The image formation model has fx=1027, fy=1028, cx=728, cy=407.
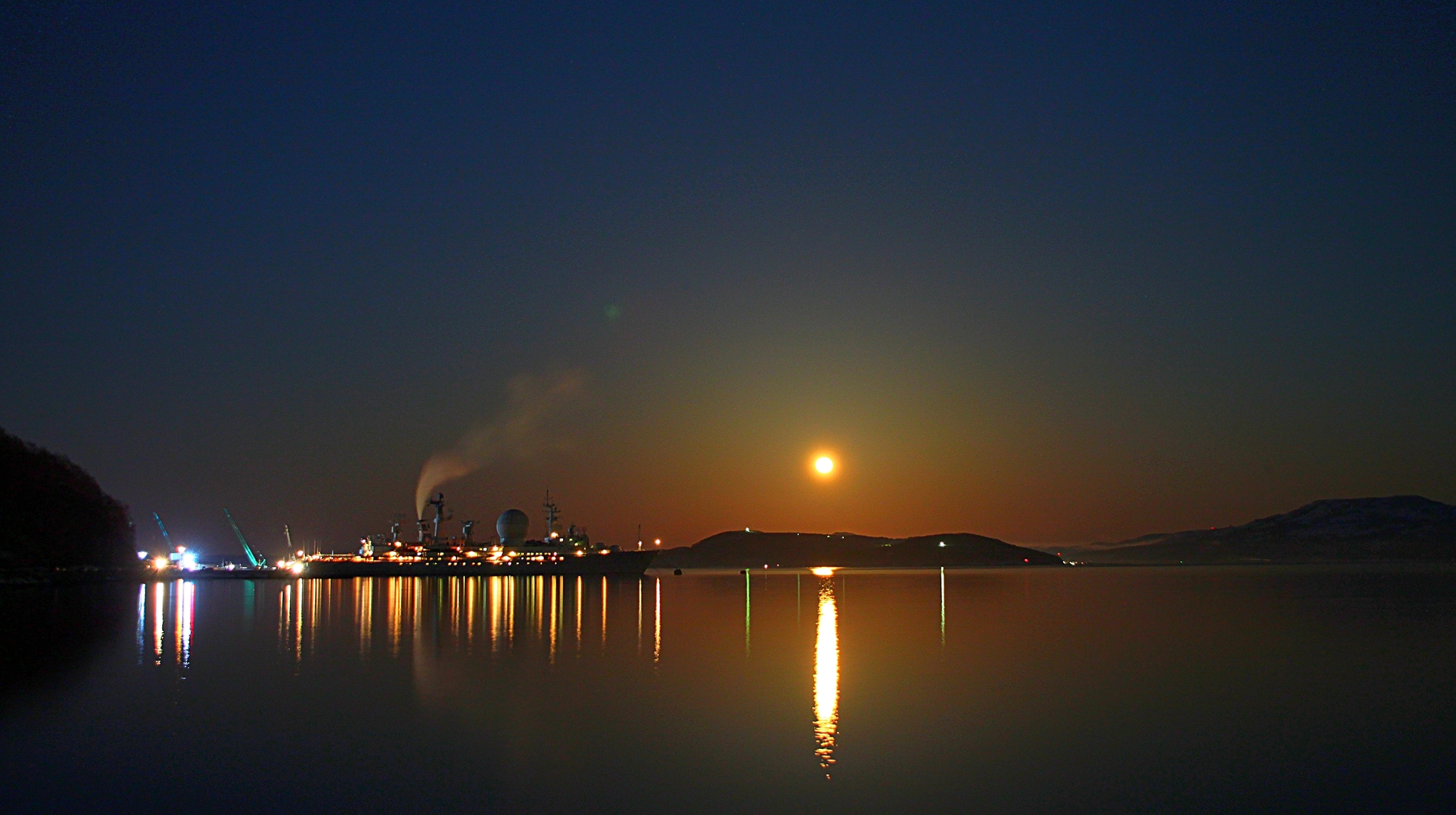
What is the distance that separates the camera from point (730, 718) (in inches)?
901

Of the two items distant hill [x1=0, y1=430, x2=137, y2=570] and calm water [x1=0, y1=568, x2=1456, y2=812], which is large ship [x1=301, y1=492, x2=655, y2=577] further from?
calm water [x1=0, y1=568, x2=1456, y2=812]

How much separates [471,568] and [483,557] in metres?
6.90

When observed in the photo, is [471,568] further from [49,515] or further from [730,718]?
[730,718]

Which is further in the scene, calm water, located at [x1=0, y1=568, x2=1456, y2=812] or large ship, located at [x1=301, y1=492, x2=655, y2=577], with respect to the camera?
large ship, located at [x1=301, y1=492, x2=655, y2=577]

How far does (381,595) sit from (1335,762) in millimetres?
75860

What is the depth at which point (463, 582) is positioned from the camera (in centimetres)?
11981

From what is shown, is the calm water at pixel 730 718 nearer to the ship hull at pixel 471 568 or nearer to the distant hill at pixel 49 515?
the distant hill at pixel 49 515

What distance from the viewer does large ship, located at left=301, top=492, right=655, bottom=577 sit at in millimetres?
148000

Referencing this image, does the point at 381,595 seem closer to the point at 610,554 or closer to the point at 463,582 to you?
the point at 463,582

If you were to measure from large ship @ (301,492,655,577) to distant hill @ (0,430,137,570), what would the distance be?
103 feet

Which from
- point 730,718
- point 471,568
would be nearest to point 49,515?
point 471,568

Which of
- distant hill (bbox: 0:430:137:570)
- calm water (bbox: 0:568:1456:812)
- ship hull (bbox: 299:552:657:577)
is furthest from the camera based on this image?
ship hull (bbox: 299:552:657:577)

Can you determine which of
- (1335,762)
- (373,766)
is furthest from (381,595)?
(1335,762)

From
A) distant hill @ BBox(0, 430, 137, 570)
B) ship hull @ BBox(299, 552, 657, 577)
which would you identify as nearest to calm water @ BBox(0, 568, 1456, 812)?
distant hill @ BBox(0, 430, 137, 570)
